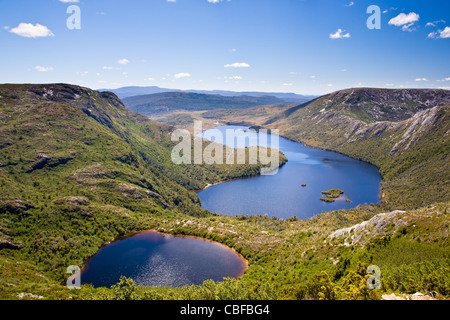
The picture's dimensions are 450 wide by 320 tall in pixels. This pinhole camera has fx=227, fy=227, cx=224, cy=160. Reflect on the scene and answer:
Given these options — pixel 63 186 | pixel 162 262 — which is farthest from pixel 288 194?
pixel 63 186

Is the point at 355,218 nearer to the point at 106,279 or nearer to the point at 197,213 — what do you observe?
the point at 197,213

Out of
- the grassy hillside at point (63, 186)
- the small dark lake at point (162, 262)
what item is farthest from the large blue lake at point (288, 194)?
the small dark lake at point (162, 262)

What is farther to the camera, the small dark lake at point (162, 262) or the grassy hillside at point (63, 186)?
the grassy hillside at point (63, 186)

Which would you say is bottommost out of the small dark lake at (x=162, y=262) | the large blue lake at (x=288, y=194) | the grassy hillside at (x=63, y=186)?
the large blue lake at (x=288, y=194)

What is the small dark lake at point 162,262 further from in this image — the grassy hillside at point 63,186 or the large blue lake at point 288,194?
the large blue lake at point 288,194

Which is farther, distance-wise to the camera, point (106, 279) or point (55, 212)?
point (55, 212)

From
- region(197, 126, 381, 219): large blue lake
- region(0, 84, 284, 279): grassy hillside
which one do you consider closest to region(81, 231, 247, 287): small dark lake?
region(0, 84, 284, 279): grassy hillside

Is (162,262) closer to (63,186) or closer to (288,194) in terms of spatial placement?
(63,186)
